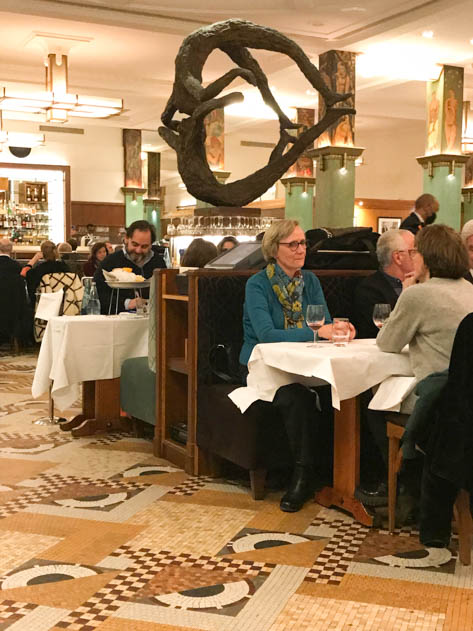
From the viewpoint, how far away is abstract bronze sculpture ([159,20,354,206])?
18.1 ft

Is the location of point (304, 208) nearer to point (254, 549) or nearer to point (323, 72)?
point (323, 72)

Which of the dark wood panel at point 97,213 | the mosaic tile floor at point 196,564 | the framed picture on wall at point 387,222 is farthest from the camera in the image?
the dark wood panel at point 97,213

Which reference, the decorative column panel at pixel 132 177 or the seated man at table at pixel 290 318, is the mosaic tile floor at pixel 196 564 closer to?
the seated man at table at pixel 290 318

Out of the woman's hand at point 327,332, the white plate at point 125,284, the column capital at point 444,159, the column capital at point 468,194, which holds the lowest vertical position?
the woman's hand at point 327,332

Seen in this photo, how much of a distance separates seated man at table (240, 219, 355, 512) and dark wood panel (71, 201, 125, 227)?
16628 millimetres

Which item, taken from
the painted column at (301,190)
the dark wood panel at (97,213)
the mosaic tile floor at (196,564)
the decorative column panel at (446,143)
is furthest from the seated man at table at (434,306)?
the dark wood panel at (97,213)

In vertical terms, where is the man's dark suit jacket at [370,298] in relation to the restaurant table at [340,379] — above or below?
above

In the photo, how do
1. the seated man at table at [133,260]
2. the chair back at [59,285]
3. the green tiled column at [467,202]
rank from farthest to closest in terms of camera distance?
the green tiled column at [467,202] < the chair back at [59,285] < the seated man at table at [133,260]

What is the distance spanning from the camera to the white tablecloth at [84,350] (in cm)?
534

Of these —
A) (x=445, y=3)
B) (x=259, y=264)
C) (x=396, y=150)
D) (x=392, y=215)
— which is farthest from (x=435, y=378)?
(x=396, y=150)

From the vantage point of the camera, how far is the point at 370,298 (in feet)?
15.0

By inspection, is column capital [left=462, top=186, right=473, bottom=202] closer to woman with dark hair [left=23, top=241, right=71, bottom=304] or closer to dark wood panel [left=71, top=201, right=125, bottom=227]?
dark wood panel [left=71, top=201, right=125, bottom=227]

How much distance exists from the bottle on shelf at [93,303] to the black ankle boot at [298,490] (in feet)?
7.53

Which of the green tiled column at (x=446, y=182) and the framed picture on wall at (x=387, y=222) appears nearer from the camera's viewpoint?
the green tiled column at (x=446, y=182)
